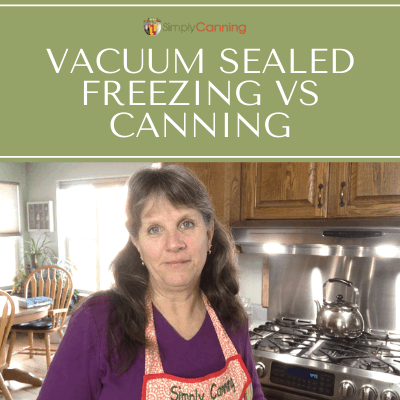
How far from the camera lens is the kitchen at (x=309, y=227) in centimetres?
152

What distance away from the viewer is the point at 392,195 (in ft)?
4.98

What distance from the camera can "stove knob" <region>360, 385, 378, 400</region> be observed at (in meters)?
1.33

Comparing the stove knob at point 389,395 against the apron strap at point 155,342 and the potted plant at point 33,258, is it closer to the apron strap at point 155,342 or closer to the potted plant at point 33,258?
the apron strap at point 155,342

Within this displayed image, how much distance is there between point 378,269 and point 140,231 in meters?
1.47

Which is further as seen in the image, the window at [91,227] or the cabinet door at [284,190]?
the window at [91,227]

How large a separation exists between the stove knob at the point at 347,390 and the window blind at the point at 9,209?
197 inches

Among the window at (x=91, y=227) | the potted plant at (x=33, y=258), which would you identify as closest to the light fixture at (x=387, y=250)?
the window at (x=91, y=227)

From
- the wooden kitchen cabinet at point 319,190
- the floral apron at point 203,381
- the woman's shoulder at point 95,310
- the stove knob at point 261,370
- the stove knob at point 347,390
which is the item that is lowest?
the stove knob at point 261,370

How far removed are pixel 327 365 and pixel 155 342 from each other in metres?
0.88
